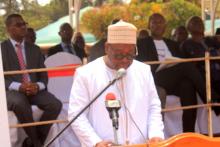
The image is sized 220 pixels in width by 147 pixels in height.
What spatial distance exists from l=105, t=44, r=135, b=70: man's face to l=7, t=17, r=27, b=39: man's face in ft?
7.26

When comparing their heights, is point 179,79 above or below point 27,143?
above

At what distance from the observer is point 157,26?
5.37 metres

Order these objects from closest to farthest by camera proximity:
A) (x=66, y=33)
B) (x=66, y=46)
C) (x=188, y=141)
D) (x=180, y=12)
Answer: (x=188, y=141) → (x=66, y=46) → (x=66, y=33) → (x=180, y=12)

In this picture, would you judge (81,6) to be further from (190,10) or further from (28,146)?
(28,146)

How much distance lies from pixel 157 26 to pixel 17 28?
5.29 ft

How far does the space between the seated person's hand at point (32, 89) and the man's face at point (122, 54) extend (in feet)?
6.46

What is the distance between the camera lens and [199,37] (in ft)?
18.4

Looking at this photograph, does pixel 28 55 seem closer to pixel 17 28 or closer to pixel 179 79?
pixel 17 28

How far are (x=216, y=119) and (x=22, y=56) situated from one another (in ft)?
7.58

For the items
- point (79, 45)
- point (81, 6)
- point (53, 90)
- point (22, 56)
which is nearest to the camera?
point (22, 56)

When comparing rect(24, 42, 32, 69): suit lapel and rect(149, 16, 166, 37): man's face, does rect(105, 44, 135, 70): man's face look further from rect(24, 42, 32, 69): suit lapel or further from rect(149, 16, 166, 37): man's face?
rect(149, 16, 166, 37): man's face

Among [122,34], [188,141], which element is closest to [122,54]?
[122,34]

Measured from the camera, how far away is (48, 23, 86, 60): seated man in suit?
581 centimetres

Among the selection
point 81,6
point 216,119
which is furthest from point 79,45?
point 216,119
